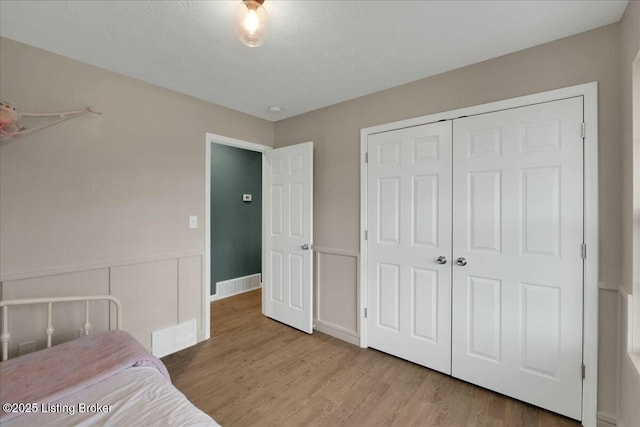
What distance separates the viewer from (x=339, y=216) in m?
2.93

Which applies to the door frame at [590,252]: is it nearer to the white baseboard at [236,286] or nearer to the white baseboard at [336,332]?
the white baseboard at [336,332]

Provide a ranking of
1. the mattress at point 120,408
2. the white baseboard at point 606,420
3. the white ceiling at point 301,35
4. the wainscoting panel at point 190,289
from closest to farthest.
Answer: the mattress at point 120,408, the white ceiling at point 301,35, the white baseboard at point 606,420, the wainscoting panel at point 190,289

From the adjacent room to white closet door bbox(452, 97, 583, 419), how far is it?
0.01 meters

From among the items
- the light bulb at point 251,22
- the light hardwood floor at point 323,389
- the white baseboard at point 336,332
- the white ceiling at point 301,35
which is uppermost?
the white ceiling at point 301,35

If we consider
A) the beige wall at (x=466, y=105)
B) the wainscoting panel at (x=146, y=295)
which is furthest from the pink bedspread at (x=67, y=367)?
the beige wall at (x=466, y=105)

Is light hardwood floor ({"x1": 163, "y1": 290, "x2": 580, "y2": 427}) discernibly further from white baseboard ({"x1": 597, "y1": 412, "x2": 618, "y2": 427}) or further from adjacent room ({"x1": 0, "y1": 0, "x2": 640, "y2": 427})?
white baseboard ({"x1": 597, "y1": 412, "x2": 618, "y2": 427})

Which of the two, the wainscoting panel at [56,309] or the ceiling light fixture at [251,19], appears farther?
the wainscoting panel at [56,309]

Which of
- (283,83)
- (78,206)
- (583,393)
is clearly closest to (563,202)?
(583,393)

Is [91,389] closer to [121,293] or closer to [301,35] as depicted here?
[121,293]

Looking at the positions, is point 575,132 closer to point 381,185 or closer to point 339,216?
point 381,185

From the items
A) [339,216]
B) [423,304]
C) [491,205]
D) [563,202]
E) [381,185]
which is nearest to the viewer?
[563,202]

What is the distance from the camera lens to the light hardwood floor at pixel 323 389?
1.81m

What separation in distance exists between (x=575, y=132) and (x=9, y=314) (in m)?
3.78

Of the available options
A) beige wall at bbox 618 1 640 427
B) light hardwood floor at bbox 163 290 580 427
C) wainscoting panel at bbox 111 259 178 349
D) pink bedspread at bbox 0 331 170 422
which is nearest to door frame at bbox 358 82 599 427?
beige wall at bbox 618 1 640 427
